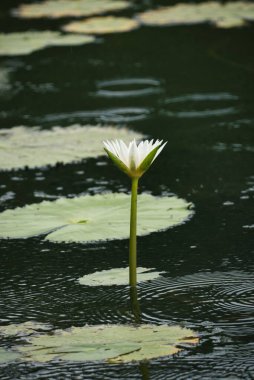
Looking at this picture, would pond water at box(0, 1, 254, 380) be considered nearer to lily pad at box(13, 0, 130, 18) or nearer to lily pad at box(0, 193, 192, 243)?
lily pad at box(0, 193, 192, 243)

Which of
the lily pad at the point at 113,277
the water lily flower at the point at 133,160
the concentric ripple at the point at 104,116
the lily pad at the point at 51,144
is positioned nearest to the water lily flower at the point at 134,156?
the water lily flower at the point at 133,160

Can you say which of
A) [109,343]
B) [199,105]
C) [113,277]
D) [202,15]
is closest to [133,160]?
[113,277]

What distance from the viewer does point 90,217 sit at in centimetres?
218

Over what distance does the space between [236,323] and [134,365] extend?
0.24 m

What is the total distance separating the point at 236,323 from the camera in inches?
63.8

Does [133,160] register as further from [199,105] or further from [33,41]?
[33,41]

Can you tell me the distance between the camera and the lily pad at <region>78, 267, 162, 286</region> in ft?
6.10

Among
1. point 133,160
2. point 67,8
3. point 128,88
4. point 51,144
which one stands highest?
point 67,8

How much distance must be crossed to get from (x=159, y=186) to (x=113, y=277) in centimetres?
73

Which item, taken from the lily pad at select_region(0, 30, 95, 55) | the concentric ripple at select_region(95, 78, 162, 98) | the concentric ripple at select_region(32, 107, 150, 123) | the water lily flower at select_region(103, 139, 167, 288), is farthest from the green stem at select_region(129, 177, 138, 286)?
the lily pad at select_region(0, 30, 95, 55)

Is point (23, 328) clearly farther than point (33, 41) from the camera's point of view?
No

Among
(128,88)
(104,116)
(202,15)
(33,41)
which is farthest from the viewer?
(202,15)

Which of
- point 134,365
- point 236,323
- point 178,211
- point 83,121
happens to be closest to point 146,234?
point 178,211

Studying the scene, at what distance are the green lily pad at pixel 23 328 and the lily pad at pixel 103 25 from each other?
10.4ft
